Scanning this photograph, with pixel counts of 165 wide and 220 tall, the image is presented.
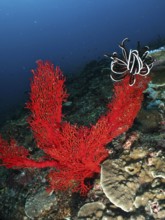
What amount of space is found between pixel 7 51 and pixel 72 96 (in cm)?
8190

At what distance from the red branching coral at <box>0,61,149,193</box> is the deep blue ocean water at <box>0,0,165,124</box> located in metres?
23.8

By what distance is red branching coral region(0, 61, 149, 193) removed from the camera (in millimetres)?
4898

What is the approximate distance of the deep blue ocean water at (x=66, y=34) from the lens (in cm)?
4974

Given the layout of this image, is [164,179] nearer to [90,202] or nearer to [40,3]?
[90,202]

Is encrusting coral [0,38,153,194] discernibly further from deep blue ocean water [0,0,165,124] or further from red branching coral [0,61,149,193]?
deep blue ocean water [0,0,165,124]

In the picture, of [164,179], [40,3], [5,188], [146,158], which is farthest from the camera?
[40,3]

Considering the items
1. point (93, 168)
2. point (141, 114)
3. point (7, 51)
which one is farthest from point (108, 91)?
point (7, 51)

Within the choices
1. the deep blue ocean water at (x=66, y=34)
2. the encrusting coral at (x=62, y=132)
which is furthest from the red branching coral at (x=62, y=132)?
the deep blue ocean water at (x=66, y=34)

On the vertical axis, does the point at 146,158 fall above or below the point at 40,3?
below

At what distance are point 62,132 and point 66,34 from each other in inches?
3933

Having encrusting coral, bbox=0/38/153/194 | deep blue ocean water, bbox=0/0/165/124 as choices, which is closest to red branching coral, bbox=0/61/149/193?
encrusting coral, bbox=0/38/153/194

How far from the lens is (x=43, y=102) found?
16.9 feet

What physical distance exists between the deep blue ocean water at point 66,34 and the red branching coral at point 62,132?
23838 millimetres

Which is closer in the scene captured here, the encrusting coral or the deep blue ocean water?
the encrusting coral
